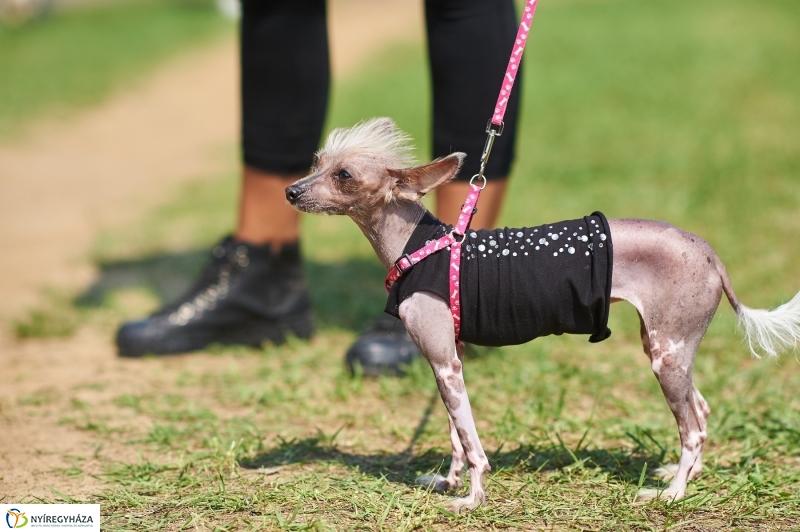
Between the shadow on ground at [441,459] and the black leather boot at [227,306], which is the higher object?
the black leather boot at [227,306]

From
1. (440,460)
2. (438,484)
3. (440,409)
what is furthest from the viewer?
(440,409)

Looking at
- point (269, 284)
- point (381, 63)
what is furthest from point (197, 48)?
point (269, 284)

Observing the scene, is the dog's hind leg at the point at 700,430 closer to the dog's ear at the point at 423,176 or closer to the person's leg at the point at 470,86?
the dog's ear at the point at 423,176

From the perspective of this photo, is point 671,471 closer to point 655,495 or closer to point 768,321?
Answer: point 655,495

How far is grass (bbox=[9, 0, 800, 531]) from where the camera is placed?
2373 mm

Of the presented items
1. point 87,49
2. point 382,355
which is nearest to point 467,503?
point 382,355

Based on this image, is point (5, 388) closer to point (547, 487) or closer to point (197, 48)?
point (547, 487)

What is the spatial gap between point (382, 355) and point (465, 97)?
1.03 m

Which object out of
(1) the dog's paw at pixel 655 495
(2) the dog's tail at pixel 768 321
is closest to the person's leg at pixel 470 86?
(2) the dog's tail at pixel 768 321

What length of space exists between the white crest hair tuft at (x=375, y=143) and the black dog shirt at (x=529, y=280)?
0.28 m

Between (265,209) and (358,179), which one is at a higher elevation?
(358,179)

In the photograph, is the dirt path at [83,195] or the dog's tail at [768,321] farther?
the dirt path at [83,195]

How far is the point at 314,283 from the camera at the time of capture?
16.1 ft

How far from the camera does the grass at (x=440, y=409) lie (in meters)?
2.37
